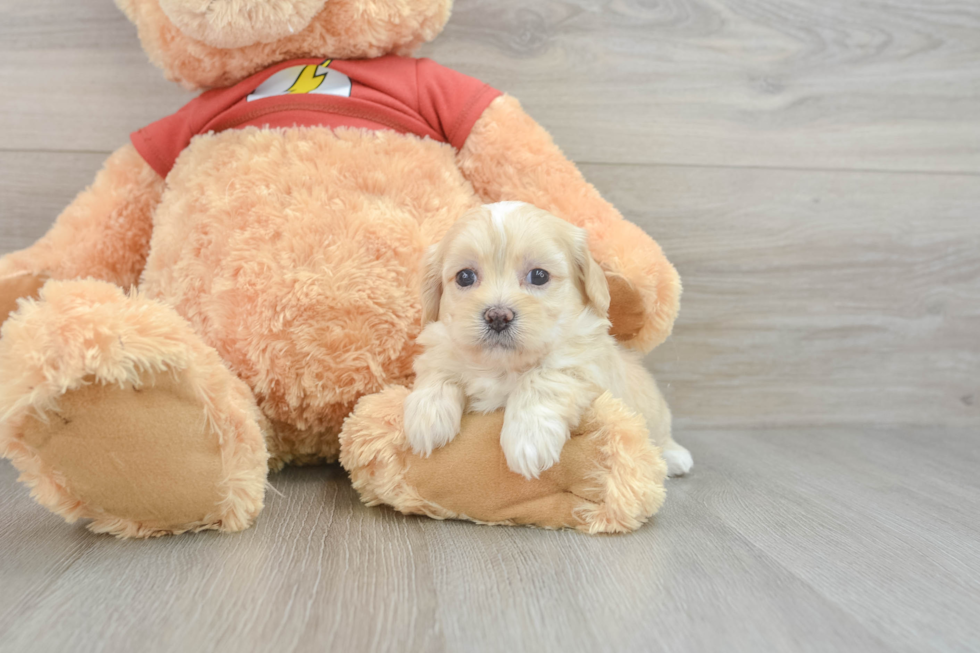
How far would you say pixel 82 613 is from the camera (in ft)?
2.46

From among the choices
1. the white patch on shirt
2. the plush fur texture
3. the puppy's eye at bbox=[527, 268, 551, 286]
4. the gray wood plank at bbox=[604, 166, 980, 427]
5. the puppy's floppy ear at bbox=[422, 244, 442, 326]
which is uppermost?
the plush fur texture

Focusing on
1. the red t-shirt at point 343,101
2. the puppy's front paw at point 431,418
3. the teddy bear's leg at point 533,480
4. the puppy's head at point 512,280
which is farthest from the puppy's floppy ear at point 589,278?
the red t-shirt at point 343,101

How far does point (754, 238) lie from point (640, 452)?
0.93 metres

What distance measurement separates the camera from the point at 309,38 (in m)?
1.25

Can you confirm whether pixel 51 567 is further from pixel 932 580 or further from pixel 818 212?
pixel 818 212

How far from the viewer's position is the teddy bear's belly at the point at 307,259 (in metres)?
1.15

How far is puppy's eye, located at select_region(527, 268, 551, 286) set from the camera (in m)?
1.05

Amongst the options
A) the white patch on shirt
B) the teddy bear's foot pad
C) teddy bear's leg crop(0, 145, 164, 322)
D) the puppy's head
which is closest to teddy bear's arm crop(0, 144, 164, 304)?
teddy bear's leg crop(0, 145, 164, 322)

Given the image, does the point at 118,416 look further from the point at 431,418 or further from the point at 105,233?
the point at 105,233

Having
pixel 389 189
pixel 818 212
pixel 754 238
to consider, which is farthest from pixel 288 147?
pixel 818 212

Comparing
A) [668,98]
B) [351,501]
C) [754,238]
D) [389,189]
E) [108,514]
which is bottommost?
[351,501]

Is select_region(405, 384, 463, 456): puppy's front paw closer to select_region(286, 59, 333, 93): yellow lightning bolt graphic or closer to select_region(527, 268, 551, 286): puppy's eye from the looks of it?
select_region(527, 268, 551, 286): puppy's eye

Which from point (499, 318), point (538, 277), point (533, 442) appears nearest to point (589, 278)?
point (538, 277)

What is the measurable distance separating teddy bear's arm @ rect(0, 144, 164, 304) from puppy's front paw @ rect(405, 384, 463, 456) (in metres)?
0.73
